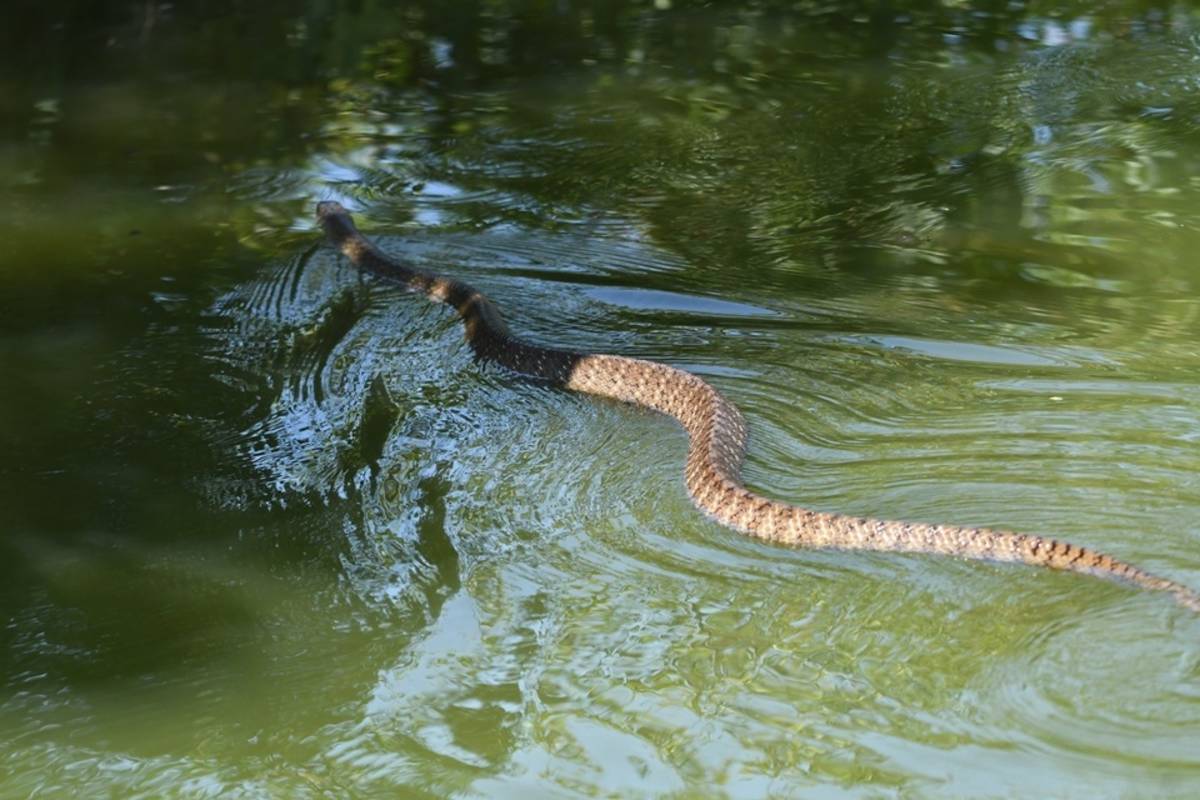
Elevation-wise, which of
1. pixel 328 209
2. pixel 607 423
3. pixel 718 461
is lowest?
pixel 607 423

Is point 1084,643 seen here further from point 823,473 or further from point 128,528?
point 128,528

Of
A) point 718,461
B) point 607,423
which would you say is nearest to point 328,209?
point 607,423

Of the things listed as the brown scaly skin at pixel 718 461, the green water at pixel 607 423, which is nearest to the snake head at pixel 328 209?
the green water at pixel 607 423

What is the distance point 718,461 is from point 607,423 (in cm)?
121

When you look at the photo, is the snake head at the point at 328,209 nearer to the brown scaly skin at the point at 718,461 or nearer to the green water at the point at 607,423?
the green water at the point at 607,423

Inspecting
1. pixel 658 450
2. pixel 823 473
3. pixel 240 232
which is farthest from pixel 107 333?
pixel 823 473

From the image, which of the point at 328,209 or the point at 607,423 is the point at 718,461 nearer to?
the point at 607,423

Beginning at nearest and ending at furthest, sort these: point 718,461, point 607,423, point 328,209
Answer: point 718,461 → point 607,423 → point 328,209

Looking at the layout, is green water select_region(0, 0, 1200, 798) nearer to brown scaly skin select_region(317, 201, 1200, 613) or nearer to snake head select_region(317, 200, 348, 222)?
brown scaly skin select_region(317, 201, 1200, 613)

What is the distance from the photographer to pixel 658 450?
761 cm

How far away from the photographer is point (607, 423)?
800 cm

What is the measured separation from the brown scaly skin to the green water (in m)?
0.11

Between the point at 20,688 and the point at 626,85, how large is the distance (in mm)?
9888

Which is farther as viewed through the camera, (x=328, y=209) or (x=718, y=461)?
(x=328, y=209)
